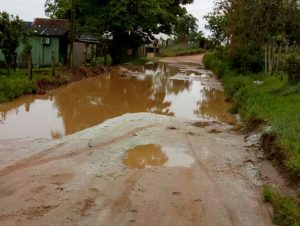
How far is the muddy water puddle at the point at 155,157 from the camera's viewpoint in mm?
9875

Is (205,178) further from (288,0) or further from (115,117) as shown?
(288,0)

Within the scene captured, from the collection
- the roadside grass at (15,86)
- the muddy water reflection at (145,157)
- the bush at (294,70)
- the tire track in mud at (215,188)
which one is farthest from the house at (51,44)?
the tire track in mud at (215,188)

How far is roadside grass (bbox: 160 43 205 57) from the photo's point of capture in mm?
65500

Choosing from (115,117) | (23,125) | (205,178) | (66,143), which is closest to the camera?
(205,178)

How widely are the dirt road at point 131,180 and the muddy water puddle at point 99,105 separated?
1.66 meters

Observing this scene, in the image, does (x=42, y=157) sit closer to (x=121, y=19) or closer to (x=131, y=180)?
(x=131, y=180)

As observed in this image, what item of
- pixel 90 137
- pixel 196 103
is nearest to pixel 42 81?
pixel 196 103

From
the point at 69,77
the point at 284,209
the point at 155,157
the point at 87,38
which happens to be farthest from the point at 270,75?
the point at 87,38

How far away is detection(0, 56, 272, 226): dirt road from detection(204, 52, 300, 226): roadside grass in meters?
0.35

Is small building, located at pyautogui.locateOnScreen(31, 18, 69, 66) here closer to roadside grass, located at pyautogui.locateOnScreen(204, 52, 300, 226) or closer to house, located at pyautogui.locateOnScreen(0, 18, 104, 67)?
house, located at pyautogui.locateOnScreen(0, 18, 104, 67)

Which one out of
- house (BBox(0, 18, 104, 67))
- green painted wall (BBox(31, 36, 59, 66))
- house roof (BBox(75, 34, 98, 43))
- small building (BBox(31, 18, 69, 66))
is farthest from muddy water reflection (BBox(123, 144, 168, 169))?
house roof (BBox(75, 34, 98, 43))

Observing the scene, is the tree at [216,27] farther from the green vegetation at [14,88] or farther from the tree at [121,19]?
the green vegetation at [14,88]

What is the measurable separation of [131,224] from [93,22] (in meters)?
30.9

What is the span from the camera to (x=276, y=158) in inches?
392
